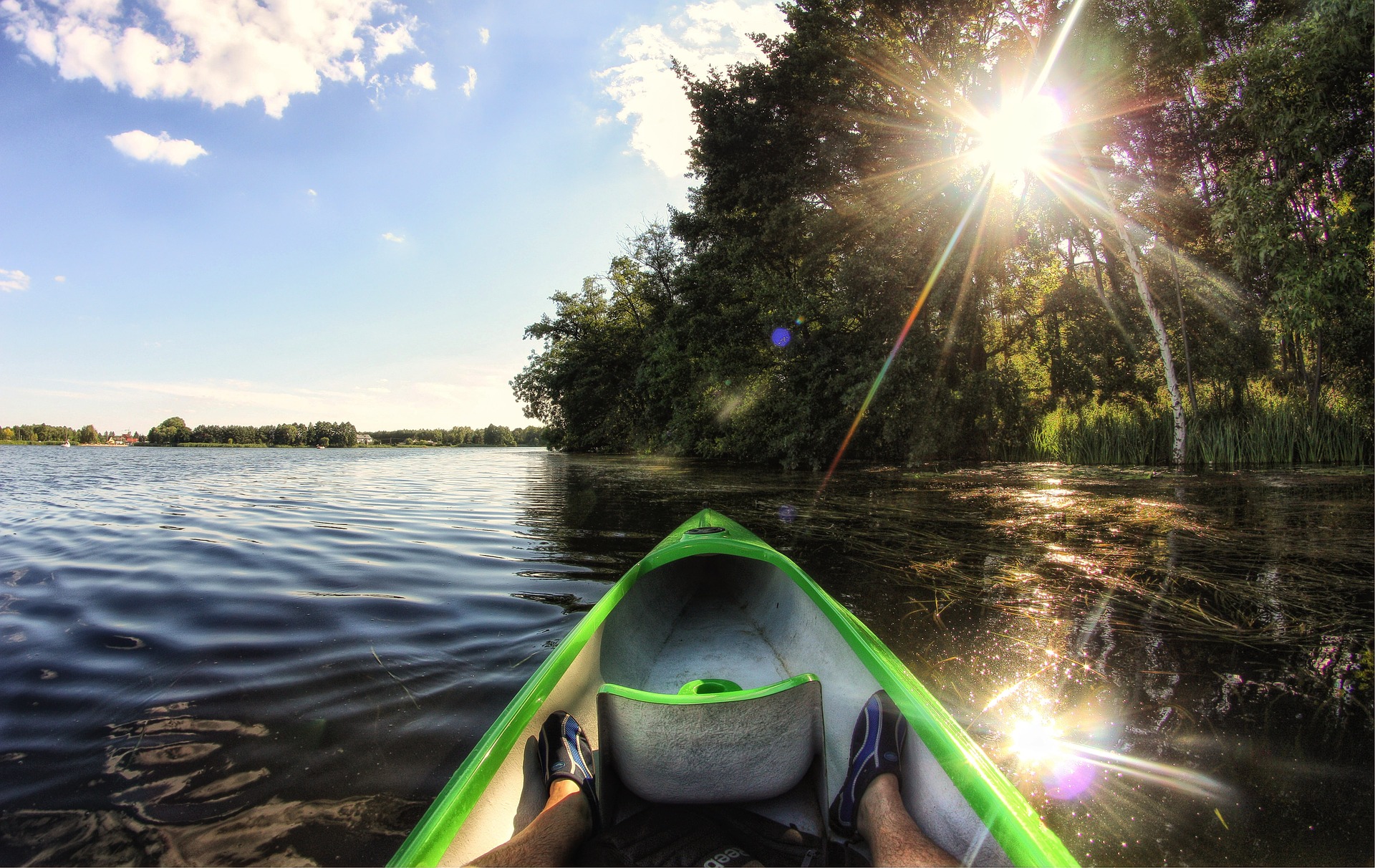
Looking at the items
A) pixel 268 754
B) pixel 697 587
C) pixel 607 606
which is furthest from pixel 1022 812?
pixel 697 587

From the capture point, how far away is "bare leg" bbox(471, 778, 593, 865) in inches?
46.3

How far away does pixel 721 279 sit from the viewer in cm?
1546

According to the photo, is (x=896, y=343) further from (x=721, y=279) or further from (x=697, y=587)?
(x=697, y=587)

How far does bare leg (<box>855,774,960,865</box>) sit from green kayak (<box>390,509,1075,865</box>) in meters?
0.05

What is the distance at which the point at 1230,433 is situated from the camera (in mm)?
10977

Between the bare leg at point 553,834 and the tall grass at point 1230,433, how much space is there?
14389mm

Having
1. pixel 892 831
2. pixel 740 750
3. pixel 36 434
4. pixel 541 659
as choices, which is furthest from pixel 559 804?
pixel 36 434

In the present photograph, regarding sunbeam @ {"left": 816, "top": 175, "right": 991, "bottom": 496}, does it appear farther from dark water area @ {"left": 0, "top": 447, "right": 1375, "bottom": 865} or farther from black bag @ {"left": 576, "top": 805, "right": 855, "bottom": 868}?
black bag @ {"left": 576, "top": 805, "right": 855, "bottom": 868}

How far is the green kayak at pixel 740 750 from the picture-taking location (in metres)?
1.14

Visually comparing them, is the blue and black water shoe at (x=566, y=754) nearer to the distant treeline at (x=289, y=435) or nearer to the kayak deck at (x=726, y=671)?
the kayak deck at (x=726, y=671)

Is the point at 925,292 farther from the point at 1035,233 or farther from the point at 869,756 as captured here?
the point at 869,756

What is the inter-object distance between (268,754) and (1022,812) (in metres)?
2.27

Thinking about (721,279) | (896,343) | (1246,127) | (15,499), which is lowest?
(15,499)

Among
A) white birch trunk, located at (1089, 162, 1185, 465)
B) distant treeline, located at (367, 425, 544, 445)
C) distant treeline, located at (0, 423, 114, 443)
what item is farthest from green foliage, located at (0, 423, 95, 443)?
white birch trunk, located at (1089, 162, 1185, 465)
